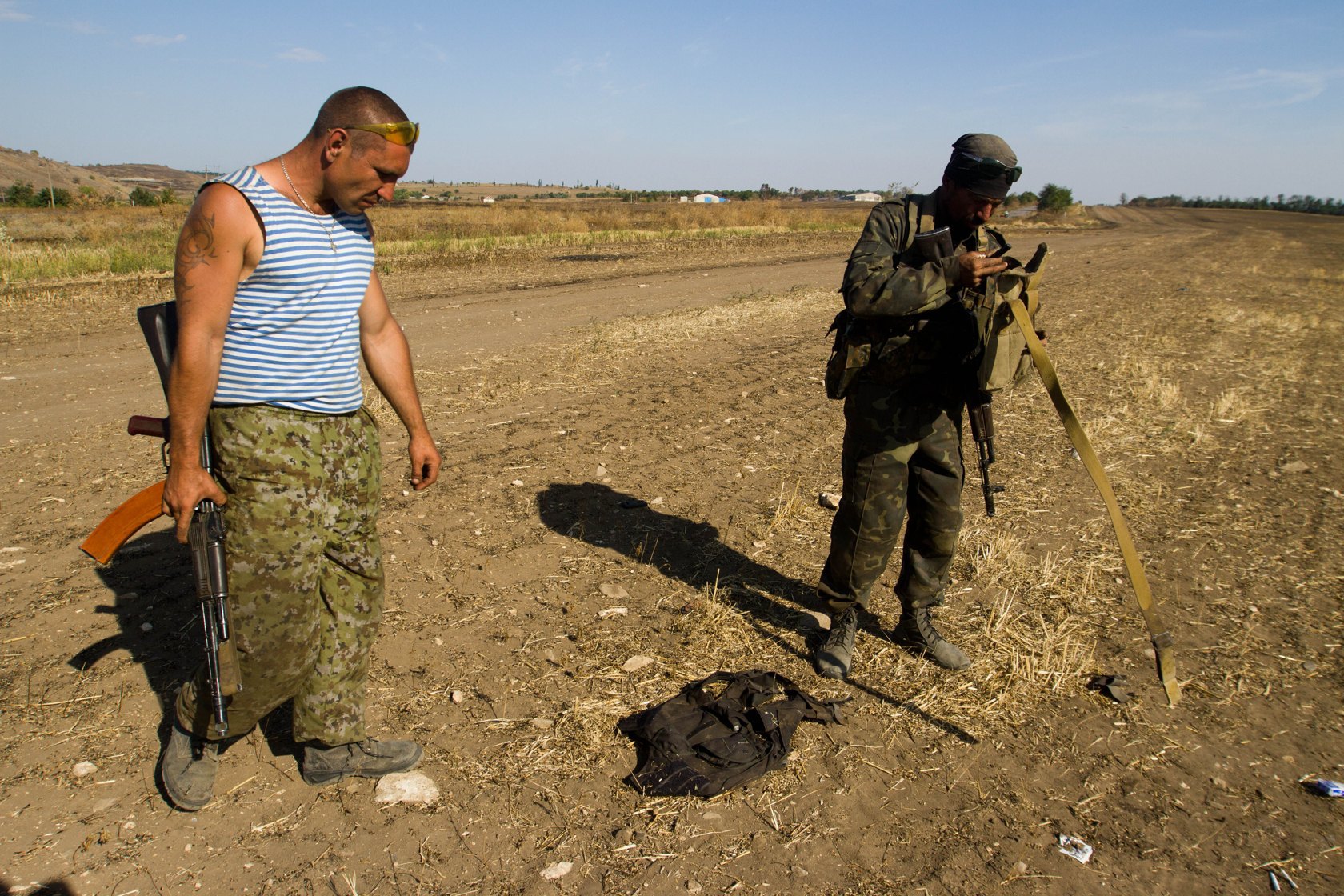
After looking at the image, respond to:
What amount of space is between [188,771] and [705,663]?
1918 mm

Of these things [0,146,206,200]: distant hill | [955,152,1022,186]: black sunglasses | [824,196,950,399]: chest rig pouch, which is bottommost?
[824,196,950,399]: chest rig pouch

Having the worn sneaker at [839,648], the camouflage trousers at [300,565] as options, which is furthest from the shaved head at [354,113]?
the worn sneaker at [839,648]

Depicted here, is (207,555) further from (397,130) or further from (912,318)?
(912,318)

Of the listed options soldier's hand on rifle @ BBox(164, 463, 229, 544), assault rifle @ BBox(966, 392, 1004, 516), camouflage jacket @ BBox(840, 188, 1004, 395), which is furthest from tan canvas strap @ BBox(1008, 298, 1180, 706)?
soldier's hand on rifle @ BBox(164, 463, 229, 544)

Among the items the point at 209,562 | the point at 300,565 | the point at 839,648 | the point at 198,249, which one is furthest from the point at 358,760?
the point at 839,648

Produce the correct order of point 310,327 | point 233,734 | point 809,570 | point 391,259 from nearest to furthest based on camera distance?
point 310,327
point 233,734
point 809,570
point 391,259

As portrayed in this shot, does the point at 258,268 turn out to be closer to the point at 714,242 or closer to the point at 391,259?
the point at 391,259

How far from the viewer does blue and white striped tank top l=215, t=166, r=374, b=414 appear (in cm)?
230

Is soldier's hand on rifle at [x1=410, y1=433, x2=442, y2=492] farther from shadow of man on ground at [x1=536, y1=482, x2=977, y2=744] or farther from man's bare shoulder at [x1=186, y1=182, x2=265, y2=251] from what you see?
shadow of man on ground at [x1=536, y1=482, x2=977, y2=744]

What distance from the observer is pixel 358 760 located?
285 centimetres

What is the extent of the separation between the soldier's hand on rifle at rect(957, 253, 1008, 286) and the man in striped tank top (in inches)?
74.9

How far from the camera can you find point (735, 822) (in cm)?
276

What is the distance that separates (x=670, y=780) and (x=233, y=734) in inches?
54.5

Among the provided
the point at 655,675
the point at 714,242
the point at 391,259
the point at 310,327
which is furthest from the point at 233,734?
the point at 714,242
